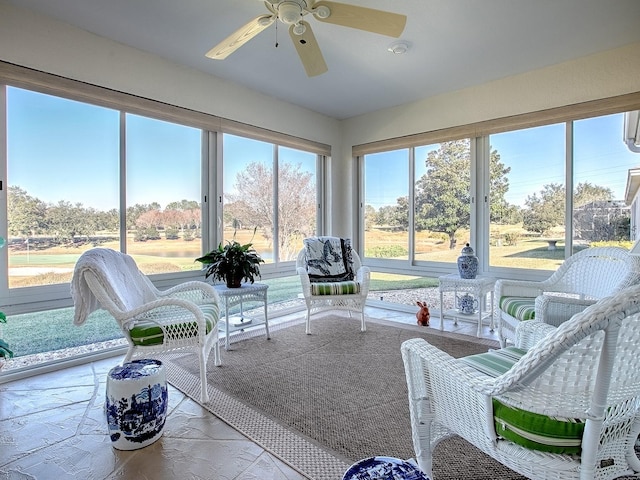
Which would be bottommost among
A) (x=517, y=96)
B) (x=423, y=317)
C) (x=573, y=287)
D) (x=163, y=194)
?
(x=423, y=317)

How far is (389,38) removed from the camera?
2809mm

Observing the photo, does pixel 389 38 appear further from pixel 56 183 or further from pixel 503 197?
pixel 56 183

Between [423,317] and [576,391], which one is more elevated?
[576,391]

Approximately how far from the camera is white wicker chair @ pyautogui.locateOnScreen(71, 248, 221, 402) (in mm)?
2061

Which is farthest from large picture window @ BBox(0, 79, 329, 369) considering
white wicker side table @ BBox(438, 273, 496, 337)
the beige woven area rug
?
white wicker side table @ BBox(438, 273, 496, 337)

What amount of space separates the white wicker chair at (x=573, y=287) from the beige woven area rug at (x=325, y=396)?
0.57m

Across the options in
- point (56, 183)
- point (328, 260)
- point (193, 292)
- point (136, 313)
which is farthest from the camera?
point (328, 260)

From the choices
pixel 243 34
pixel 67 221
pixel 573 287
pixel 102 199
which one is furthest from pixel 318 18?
pixel 573 287

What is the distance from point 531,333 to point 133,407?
1879 mm

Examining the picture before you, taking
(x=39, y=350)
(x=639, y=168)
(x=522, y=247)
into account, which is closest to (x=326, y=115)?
(x=522, y=247)

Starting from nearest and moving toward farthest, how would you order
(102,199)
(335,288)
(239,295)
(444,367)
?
(444,367) < (102,199) < (239,295) < (335,288)

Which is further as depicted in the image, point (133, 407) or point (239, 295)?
point (239, 295)

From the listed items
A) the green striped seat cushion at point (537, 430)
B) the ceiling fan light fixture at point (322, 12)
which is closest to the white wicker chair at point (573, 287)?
the green striped seat cushion at point (537, 430)

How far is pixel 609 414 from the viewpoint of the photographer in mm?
983
